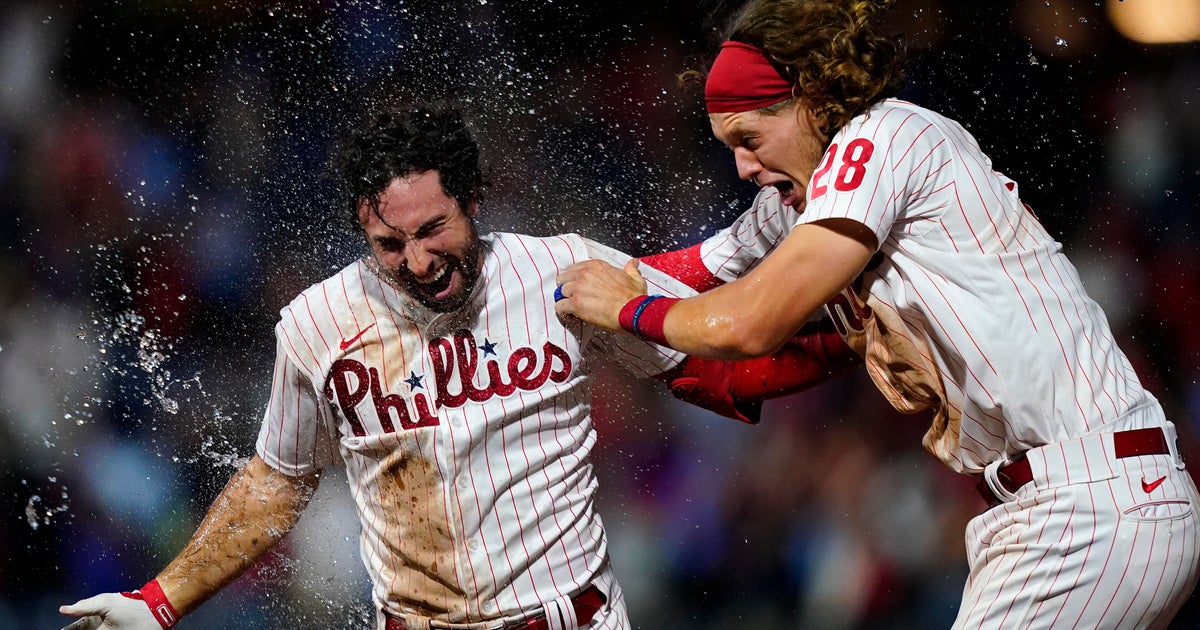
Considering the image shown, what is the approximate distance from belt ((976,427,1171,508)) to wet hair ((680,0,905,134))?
68 cm

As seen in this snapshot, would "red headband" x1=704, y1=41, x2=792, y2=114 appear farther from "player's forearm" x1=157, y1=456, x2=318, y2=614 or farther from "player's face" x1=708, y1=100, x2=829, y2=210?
"player's forearm" x1=157, y1=456, x2=318, y2=614

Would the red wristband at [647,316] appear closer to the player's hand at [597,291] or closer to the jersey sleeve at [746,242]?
the player's hand at [597,291]

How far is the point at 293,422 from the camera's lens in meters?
2.21

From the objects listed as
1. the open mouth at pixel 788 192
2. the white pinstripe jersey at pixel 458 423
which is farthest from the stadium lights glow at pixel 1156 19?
the white pinstripe jersey at pixel 458 423

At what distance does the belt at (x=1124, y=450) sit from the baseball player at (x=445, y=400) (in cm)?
80

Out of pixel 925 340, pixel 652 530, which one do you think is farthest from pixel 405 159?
pixel 652 530

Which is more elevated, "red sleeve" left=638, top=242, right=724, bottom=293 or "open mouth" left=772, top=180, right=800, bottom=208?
"open mouth" left=772, top=180, right=800, bottom=208

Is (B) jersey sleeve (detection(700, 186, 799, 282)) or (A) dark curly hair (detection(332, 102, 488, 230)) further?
(B) jersey sleeve (detection(700, 186, 799, 282))

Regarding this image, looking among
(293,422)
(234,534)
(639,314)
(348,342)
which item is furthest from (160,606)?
(639,314)

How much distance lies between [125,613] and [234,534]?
268 mm

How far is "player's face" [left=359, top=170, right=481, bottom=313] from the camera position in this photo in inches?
81.5

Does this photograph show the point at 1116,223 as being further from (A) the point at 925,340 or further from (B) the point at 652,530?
(A) the point at 925,340

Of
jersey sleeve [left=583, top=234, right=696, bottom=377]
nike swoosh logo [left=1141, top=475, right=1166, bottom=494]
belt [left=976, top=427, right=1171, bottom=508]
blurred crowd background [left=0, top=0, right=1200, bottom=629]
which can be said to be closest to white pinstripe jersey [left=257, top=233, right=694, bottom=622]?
jersey sleeve [left=583, top=234, right=696, bottom=377]

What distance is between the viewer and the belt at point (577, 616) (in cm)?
211
